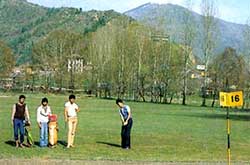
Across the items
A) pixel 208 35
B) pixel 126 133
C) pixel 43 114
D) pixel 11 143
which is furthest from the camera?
pixel 208 35

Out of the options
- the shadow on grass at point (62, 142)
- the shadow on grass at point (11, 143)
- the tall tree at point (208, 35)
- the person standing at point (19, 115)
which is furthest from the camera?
the tall tree at point (208, 35)

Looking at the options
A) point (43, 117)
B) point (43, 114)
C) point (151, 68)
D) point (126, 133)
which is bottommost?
point (126, 133)

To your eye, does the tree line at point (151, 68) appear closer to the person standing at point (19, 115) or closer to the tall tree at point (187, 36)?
the tall tree at point (187, 36)

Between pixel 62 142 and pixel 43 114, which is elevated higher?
pixel 43 114

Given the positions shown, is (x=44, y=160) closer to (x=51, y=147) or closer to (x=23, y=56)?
(x=51, y=147)

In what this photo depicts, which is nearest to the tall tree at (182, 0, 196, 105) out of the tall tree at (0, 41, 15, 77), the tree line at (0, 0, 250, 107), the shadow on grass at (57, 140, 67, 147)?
the tree line at (0, 0, 250, 107)

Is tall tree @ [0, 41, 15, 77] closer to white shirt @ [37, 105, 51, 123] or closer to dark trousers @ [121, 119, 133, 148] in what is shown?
white shirt @ [37, 105, 51, 123]

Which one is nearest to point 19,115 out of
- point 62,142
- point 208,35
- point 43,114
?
point 43,114

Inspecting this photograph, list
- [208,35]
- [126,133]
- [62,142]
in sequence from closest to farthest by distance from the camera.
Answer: [126,133], [62,142], [208,35]

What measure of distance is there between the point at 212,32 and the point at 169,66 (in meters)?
9.52

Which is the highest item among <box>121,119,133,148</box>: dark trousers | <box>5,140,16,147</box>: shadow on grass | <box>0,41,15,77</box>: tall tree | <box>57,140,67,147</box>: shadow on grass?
<box>0,41,15,77</box>: tall tree

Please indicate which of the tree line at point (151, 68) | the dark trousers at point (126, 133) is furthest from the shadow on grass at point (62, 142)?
the tree line at point (151, 68)

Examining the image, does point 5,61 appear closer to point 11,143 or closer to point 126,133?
point 11,143

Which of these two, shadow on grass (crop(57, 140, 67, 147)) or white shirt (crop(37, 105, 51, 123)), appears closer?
white shirt (crop(37, 105, 51, 123))
